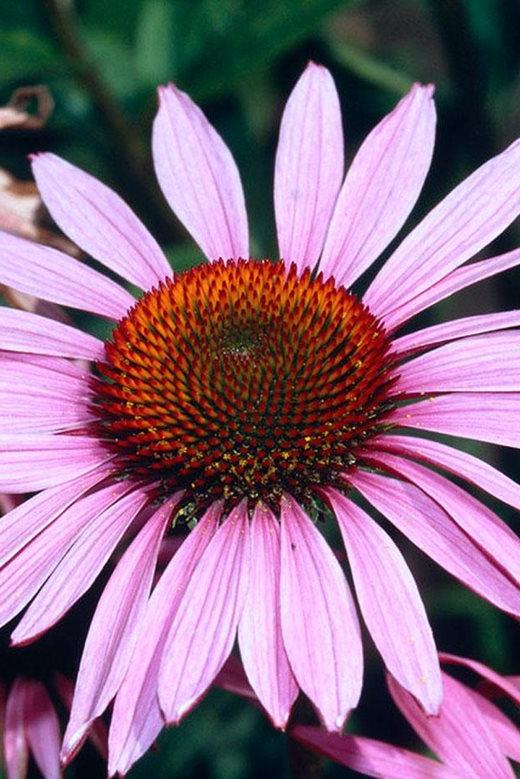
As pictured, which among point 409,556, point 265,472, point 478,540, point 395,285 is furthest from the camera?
point 409,556

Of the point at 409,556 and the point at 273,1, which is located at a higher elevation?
the point at 273,1

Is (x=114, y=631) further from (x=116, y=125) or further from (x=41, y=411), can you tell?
(x=116, y=125)

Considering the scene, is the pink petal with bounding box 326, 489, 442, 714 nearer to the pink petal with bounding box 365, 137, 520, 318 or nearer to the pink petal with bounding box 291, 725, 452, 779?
the pink petal with bounding box 291, 725, 452, 779

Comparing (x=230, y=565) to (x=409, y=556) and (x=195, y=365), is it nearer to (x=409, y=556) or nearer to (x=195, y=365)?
(x=195, y=365)

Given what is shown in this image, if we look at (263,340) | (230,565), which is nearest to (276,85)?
(263,340)

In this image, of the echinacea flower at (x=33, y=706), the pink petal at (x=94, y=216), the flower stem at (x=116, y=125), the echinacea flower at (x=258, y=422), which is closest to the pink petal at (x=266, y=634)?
the echinacea flower at (x=258, y=422)

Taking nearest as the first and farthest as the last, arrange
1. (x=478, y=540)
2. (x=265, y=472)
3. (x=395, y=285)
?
1. (x=478, y=540)
2. (x=265, y=472)
3. (x=395, y=285)

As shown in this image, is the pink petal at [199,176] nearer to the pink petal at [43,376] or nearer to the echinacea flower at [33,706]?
the pink petal at [43,376]

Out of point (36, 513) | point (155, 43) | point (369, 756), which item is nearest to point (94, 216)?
point (36, 513)

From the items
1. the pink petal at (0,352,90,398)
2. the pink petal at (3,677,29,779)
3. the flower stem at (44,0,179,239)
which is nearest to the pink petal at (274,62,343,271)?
the pink petal at (0,352,90,398)
